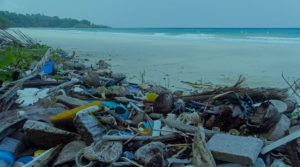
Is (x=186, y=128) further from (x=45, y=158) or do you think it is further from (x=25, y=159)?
(x=25, y=159)

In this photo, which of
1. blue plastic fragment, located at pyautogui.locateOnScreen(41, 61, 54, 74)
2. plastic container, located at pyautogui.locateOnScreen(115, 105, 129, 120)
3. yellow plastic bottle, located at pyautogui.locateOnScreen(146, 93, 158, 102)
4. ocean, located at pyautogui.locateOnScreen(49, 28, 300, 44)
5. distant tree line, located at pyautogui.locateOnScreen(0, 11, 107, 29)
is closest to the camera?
plastic container, located at pyautogui.locateOnScreen(115, 105, 129, 120)

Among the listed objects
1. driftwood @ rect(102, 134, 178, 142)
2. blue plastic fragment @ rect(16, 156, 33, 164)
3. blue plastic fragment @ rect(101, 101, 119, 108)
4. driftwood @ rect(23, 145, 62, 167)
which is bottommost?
blue plastic fragment @ rect(16, 156, 33, 164)

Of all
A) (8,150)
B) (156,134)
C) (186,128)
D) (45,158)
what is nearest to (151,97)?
(156,134)

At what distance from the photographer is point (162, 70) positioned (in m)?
8.20

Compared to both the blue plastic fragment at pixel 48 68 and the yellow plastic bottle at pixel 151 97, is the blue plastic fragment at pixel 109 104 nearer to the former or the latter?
the yellow plastic bottle at pixel 151 97

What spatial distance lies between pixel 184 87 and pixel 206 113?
2.97m

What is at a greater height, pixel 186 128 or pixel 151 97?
pixel 186 128

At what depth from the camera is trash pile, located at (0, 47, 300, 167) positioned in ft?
6.61

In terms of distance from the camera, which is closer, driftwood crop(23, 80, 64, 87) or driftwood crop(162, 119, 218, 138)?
driftwood crop(162, 119, 218, 138)

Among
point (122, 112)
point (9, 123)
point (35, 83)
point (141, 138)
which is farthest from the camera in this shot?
point (35, 83)

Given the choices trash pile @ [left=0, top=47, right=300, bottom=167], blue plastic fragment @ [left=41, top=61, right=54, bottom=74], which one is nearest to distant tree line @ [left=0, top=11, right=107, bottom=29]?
blue plastic fragment @ [left=41, top=61, right=54, bottom=74]

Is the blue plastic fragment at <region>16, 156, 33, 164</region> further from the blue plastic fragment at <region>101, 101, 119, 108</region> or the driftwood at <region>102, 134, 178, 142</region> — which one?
the blue plastic fragment at <region>101, 101, 119, 108</region>

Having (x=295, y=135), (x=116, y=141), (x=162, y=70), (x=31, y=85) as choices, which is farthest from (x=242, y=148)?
(x=162, y=70)

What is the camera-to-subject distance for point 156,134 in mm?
2582
